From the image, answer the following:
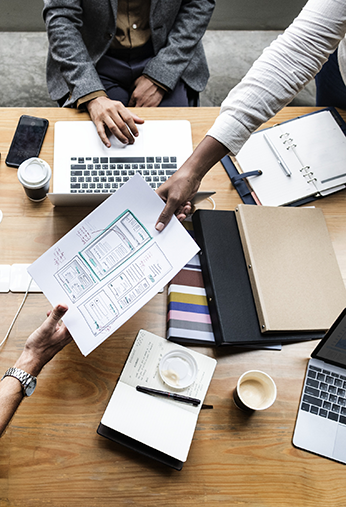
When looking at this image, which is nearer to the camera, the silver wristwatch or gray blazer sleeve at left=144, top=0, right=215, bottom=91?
the silver wristwatch

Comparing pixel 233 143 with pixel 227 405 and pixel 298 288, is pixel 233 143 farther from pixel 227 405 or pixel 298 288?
pixel 227 405

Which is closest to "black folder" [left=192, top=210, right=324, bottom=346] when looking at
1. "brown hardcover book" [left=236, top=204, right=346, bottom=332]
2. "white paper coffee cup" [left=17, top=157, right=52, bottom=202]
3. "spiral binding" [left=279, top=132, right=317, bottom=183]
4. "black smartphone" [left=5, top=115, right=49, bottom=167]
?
"brown hardcover book" [left=236, top=204, right=346, bottom=332]

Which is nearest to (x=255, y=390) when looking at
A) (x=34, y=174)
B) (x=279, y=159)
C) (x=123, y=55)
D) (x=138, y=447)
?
(x=138, y=447)

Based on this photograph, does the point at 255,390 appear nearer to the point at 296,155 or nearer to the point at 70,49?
the point at 296,155

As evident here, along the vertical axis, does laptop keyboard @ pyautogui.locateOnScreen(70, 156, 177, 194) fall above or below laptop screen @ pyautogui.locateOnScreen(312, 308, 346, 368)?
above

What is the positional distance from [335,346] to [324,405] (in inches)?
6.3

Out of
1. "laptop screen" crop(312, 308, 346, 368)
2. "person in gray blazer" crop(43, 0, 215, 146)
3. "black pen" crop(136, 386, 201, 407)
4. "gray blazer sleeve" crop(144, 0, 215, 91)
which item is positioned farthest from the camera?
"gray blazer sleeve" crop(144, 0, 215, 91)

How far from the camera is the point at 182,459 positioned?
31.2 inches

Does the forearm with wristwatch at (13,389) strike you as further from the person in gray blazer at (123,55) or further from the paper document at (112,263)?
the person in gray blazer at (123,55)

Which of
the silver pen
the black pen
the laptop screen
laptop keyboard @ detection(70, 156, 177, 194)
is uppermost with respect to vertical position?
the silver pen

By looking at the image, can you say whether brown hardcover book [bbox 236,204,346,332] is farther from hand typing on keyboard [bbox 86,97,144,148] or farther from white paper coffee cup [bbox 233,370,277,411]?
hand typing on keyboard [bbox 86,97,144,148]

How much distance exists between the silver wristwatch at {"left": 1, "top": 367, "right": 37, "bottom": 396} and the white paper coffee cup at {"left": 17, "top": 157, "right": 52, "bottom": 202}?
17.0 inches

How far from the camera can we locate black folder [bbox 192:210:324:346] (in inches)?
34.5

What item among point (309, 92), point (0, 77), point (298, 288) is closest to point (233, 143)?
point (298, 288)
